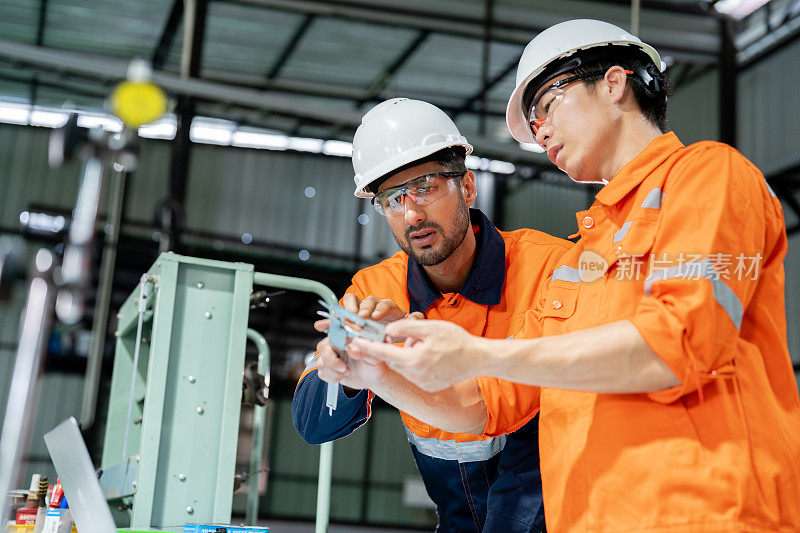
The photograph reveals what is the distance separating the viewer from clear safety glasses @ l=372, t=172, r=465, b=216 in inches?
103

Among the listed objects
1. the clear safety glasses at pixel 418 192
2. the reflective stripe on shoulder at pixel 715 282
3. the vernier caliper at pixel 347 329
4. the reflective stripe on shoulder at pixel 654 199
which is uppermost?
the clear safety glasses at pixel 418 192

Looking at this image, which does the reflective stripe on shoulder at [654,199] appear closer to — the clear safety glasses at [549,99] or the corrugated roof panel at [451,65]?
the clear safety glasses at [549,99]

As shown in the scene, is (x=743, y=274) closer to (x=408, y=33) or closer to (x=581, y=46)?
(x=581, y=46)

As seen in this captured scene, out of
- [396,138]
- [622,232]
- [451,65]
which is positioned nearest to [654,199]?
[622,232]

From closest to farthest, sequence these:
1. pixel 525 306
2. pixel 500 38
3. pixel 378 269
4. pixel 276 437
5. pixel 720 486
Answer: pixel 720 486, pixel 525 306, pixel 378 269, pixel 500 38, pixel 276 437

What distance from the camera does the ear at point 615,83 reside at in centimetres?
188

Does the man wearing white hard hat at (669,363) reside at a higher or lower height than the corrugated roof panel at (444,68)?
lower

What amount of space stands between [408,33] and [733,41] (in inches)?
207

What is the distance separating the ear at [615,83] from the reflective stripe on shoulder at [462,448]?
1.13m

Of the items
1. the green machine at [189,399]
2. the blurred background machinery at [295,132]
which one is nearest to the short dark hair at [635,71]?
the green machine at [189,399]

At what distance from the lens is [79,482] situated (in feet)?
5.37

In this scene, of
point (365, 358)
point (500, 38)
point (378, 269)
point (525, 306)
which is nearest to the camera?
point (365, 358)

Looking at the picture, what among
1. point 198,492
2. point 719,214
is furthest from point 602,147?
point 198,492

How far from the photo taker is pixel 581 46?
1.96 m
